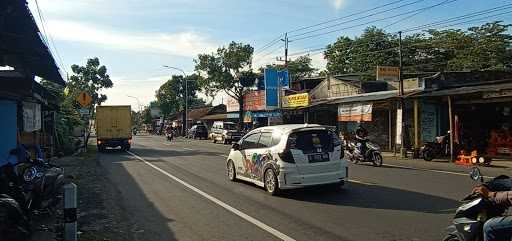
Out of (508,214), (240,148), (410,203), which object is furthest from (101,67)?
(508,214)

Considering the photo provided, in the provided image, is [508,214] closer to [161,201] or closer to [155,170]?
[161,201]

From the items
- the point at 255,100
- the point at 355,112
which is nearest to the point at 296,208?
the point at 355,112

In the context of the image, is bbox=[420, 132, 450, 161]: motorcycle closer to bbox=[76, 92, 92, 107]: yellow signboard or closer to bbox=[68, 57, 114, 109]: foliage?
bbox=[76, 92, 92, 107]: yellow signboard

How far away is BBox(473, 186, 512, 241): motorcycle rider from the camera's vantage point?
4785 mm

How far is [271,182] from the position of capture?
472 inches

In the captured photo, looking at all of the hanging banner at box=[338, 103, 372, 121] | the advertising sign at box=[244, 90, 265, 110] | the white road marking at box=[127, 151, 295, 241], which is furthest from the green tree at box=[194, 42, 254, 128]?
the white road marking at box=[127, 151, 295, 241]

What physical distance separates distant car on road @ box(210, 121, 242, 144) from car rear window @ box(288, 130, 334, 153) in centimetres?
3288

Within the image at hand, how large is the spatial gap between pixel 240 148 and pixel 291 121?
2746cm

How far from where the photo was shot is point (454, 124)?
936 inches

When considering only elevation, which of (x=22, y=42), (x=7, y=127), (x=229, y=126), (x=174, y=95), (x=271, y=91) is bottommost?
(x=7, y=127)

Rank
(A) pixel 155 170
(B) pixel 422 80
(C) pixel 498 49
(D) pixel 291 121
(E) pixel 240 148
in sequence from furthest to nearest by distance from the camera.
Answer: (C) pixel 498 49
(D) pixel 291 121
(B) pixel 422 80
(A) pixel 155 170
(E) pixel 240 148

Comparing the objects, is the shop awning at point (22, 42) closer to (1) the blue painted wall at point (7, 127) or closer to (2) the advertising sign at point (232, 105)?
(1) the blue painted wall at point (7, 127)

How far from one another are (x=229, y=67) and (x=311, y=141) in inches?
1728

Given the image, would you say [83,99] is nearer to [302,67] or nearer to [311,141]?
[311,141]
